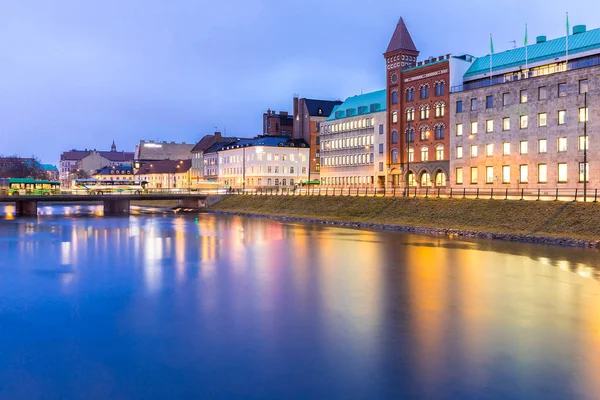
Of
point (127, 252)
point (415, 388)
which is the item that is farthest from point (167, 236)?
point (415, 388)

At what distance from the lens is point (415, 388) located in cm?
1509

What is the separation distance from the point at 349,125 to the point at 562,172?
50.6 meters

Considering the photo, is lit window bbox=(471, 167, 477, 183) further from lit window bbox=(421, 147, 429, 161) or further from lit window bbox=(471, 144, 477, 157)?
lit window bbox=(421, 147, 429, 161)

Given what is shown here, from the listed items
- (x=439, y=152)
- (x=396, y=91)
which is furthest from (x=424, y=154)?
(x=396, y=91)

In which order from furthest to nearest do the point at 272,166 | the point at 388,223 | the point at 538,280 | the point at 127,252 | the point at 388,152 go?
the point at 272,166, the point at 388,152, the point at 388,223, the point at 127,252, the point at 538,280

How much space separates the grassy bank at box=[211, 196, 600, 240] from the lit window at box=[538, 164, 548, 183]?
17774 millimetres

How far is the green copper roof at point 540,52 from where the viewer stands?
7362 centimetres

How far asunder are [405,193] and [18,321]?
6056 centimetres

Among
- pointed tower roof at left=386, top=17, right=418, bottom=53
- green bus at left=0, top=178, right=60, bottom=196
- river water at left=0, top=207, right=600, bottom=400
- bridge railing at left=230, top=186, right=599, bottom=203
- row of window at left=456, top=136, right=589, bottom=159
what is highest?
pointed tower roof at left=386, top=17, right=418, bottom=53

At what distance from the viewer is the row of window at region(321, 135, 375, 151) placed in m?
110

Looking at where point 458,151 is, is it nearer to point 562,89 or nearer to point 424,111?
point 424,111

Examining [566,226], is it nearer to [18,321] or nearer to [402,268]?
[402,268]

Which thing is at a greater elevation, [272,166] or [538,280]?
[272,166]

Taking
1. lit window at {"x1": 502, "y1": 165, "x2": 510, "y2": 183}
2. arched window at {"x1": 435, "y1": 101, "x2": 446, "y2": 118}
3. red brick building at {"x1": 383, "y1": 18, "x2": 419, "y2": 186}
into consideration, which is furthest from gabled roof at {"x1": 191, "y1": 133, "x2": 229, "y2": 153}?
lit window at {"x1": 502, "y1": 165, "x2": 510, "y2": 183}
